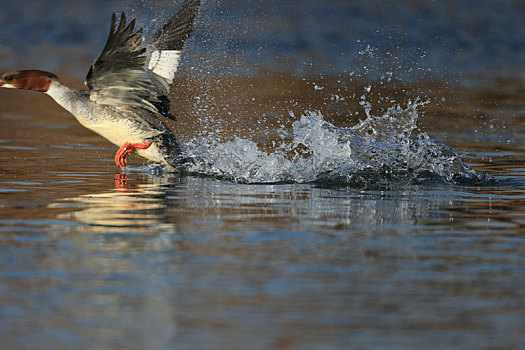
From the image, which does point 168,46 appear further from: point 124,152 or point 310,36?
point 310,36

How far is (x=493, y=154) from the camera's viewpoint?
9.54m

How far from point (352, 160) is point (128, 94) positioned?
229 centimetres

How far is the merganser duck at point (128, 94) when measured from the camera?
26.5ft

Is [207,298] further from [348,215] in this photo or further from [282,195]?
[282,195]

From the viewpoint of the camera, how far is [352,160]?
785cm

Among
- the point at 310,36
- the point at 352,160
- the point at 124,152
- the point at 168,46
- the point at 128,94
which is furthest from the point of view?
the point at 310,36

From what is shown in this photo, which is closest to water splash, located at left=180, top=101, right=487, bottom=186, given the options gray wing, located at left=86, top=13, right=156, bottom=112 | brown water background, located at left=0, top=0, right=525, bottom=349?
brown water background, located at left=0, top=0, right=525, bottom=349

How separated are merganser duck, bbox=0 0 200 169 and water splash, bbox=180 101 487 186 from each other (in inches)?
23.9

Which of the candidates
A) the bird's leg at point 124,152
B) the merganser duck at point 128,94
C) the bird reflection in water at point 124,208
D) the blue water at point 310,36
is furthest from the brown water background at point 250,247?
the blue water at point 310,36

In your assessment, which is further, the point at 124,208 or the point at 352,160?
the point at 352,160

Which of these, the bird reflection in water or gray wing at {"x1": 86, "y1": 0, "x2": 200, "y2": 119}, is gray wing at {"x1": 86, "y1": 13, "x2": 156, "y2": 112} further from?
the bird reflection in water

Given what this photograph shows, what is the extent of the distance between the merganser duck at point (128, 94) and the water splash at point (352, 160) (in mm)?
608

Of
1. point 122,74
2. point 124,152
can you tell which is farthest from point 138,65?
point 124,152

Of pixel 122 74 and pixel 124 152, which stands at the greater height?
pixel 122 74
